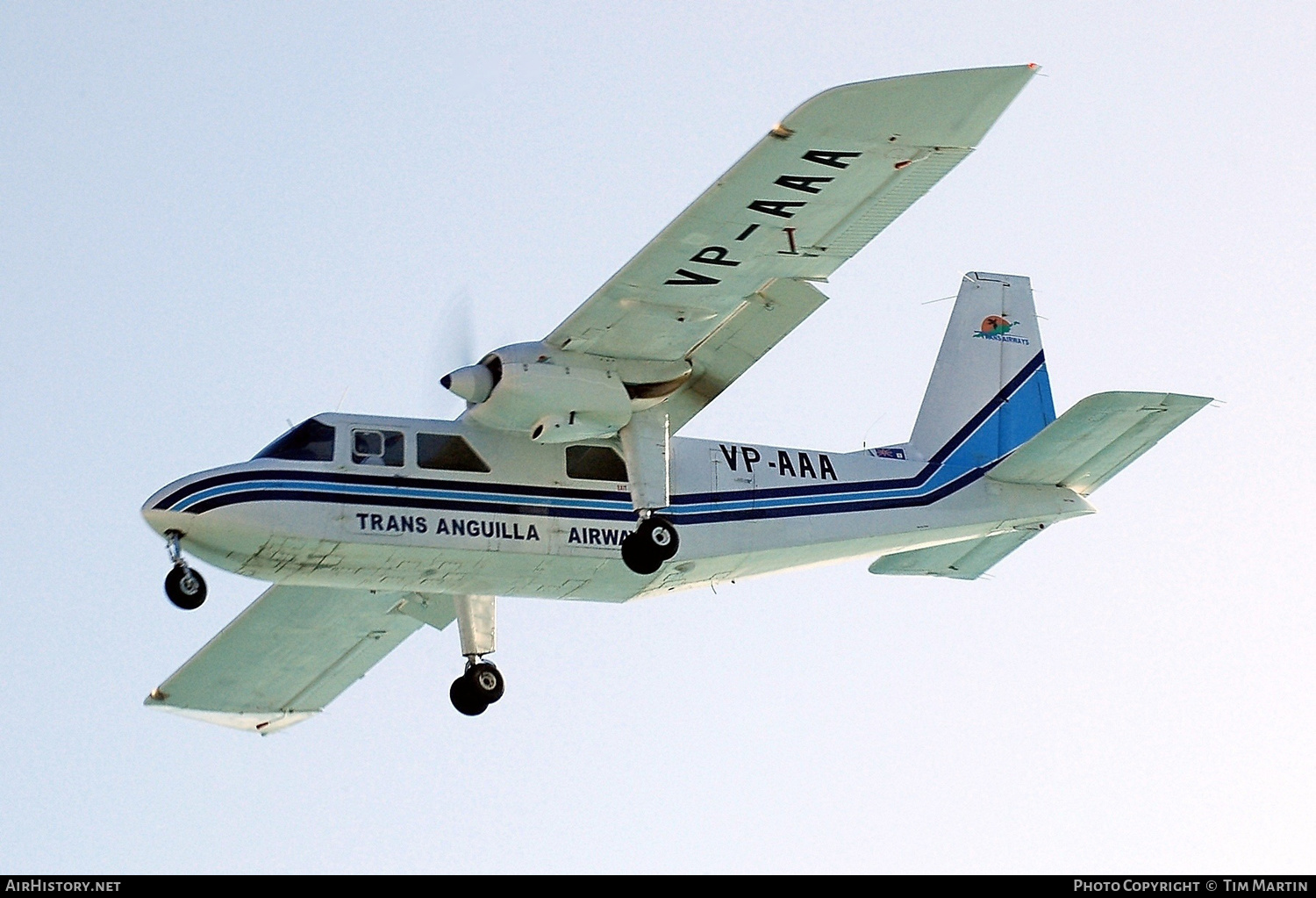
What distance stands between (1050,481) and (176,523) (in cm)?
928

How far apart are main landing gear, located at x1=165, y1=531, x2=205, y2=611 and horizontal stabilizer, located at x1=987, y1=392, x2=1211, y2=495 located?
28.3 ft

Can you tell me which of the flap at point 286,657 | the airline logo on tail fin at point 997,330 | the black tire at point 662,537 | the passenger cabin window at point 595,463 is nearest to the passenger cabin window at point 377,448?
the passenger cabin window at point 595,463

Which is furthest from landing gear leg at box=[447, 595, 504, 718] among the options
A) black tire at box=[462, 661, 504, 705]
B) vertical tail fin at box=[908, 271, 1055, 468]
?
vertical tail fin at box=[908, 271, 1055, 468]

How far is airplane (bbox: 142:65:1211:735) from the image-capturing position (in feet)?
56.1

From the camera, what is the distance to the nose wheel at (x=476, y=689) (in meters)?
20.7

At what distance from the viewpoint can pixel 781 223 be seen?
1761cm

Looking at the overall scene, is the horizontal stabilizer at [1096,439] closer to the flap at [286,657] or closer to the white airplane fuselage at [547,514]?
the white airplane fuselage at [547,514]

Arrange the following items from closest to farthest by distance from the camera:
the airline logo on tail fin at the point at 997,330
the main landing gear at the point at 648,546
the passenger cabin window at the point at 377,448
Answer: the passenger cabin window at the point at 377,448, the main landing gear at the point at 648,546, the airline logo on tail fin at the point at 997,330

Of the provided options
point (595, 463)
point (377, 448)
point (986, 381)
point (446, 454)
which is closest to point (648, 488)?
point (595, 463)

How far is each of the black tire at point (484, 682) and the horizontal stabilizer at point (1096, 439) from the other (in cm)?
579
